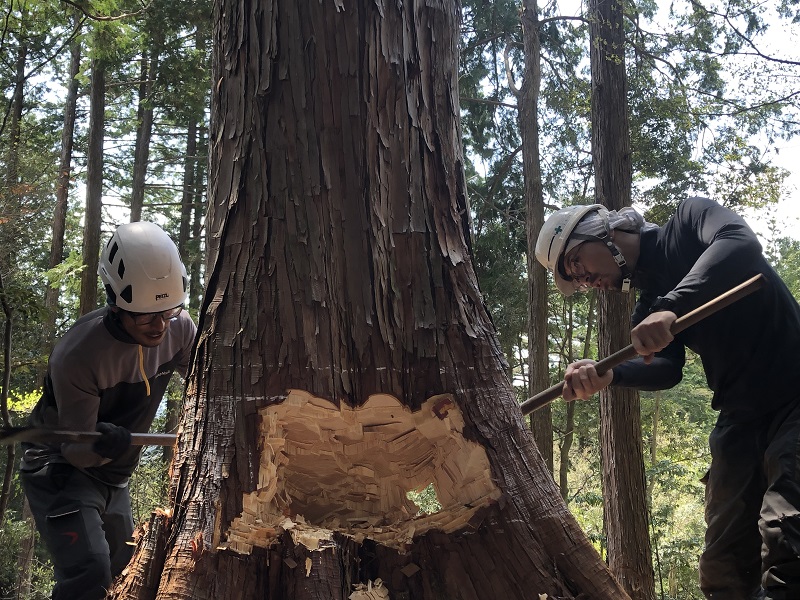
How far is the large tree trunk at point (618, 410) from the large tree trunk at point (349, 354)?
4506 mm

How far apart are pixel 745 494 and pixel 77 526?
2996 mm

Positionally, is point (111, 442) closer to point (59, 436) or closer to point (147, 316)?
point (59, 436)

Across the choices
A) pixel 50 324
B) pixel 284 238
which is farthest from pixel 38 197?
pixel 284 238

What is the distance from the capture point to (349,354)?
1886mm

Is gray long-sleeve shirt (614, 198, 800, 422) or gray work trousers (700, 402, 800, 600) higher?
gray long-sleeve shirt (614, 198, 800, 422)

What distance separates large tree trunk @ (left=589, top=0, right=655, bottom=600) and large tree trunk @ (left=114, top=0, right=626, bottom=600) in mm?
4506

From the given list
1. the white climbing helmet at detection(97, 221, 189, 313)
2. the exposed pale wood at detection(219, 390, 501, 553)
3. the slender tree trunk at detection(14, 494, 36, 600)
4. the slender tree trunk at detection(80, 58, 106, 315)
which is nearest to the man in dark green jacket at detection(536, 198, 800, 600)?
the exposed pale wood at detection(219, 390, 501, 553)

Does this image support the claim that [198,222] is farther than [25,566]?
Yes

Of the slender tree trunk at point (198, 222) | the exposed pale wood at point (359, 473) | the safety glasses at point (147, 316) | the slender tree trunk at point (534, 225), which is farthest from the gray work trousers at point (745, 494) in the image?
the slender tree trunk at point (198, 222)

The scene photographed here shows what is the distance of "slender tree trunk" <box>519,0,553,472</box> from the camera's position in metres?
9.91

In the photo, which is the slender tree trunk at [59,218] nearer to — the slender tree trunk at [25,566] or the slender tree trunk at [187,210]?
the slender tree trunk at [187,210]

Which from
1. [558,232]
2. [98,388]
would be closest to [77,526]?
[98,388]

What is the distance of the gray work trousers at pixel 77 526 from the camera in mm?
2652

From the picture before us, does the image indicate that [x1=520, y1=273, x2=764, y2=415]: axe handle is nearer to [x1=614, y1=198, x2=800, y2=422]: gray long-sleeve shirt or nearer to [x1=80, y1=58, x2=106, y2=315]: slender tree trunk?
[x1=614, y1=198, x2=800, y2=422]: gray long-sleeve shirt
